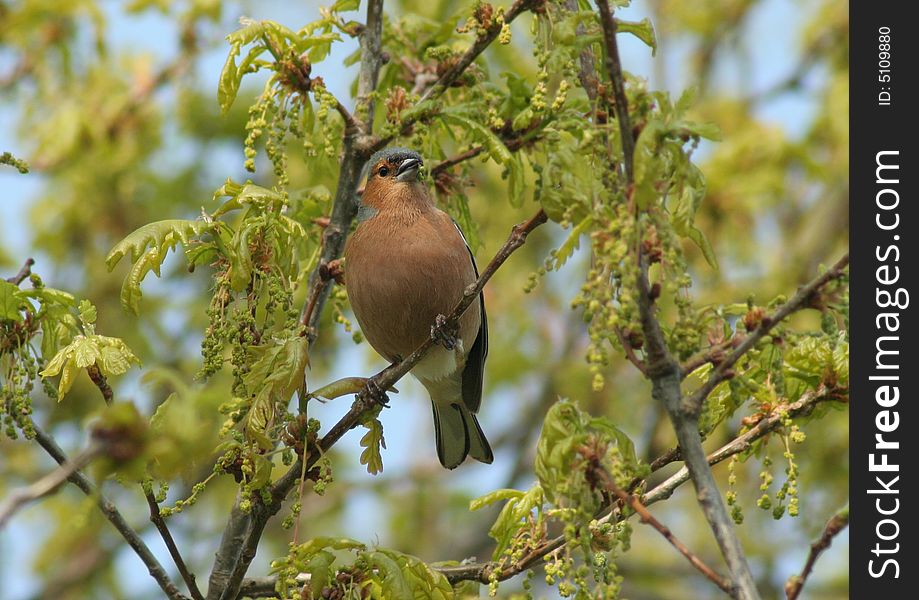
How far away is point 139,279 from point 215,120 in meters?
6.85

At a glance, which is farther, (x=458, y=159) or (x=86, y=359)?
(x=458, y=159)

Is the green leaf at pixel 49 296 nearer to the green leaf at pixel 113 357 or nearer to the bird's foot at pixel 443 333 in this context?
the green leaf at pixel 113 357

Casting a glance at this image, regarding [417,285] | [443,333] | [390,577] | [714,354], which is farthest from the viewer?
[417,285]

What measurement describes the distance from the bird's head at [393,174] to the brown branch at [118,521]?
2790 millimetres

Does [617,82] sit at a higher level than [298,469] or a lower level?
higher

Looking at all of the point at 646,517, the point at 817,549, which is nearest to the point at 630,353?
the point at 646,517

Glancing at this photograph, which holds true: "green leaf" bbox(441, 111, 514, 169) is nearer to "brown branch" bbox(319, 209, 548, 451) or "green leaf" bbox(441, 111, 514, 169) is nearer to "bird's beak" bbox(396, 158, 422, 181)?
"brown branch" bbox(319, 209, 548, 451)

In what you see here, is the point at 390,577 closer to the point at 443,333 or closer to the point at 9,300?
the point at 443,333

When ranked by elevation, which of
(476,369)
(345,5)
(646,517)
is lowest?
(646,517)

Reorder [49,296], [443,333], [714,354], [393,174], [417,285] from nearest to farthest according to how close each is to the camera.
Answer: [714,354], [49,296], [443,333], [417,285], [393,174]

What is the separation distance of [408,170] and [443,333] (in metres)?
1.34

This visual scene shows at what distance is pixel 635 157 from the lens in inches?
127

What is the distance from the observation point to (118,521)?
4.00 meters
